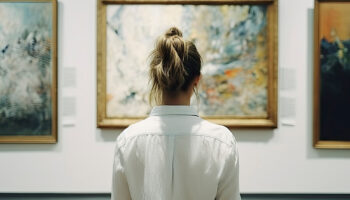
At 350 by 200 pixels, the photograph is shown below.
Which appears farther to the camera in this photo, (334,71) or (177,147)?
(334,71)

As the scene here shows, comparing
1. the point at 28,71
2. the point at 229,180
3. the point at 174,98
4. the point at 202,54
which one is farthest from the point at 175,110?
the point at 28,71

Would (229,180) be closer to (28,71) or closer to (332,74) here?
(332,74)

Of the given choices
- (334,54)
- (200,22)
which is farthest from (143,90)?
(334,54)

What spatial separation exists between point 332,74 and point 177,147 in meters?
1.28

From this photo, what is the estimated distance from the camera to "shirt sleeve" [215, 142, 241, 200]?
2.94 feet

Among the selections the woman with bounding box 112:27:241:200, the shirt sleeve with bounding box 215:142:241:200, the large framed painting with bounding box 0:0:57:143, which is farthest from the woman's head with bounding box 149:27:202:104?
the large framed painting with bounding box 0:0:57:143

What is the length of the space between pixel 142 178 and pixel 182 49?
36cm

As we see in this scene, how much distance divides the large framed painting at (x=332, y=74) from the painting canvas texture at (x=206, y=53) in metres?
0.29

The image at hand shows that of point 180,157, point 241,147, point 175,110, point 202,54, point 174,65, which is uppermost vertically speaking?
point 202,54

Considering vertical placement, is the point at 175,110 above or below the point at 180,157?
above

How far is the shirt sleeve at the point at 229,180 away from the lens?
897 millimetres

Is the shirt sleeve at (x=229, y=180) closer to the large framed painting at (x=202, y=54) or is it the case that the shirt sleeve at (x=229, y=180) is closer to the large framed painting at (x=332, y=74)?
the large framed painting at (x=202, y=54)

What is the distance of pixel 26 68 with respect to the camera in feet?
6.06

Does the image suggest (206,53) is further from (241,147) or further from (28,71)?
(28,71)
